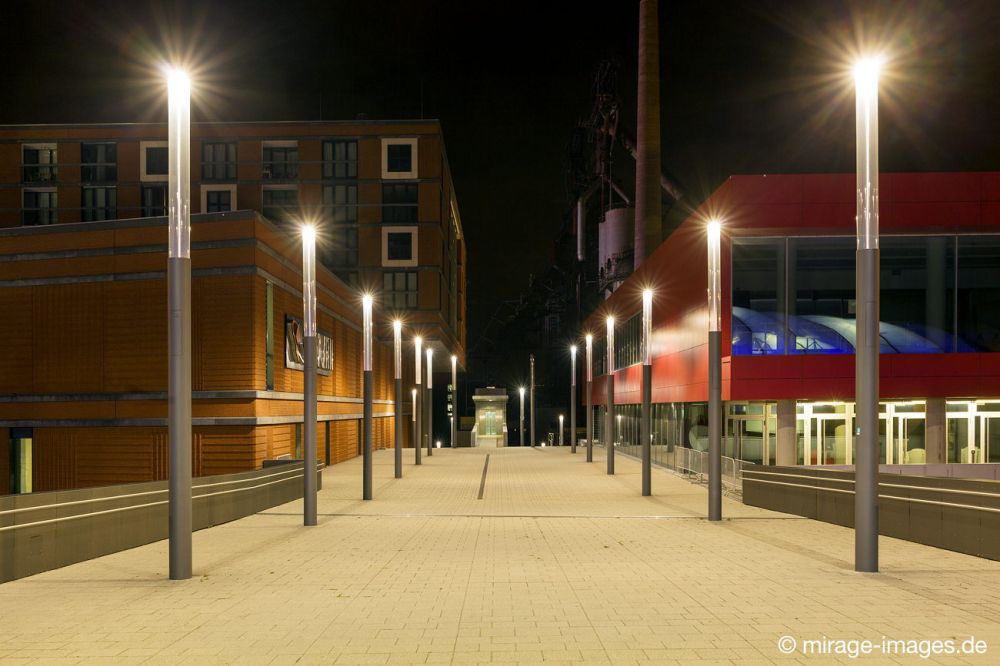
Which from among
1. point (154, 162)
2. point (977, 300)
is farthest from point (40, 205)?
point (977, 300)

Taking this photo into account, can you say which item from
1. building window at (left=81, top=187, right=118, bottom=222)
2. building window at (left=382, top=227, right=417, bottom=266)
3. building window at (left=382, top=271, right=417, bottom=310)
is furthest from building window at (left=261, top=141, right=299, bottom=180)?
building window at (left=81, top=187, right=118, bottom=222)

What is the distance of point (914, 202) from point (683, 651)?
927 inches

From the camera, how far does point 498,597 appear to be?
950 centimetres

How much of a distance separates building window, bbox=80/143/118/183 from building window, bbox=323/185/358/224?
55.1ft

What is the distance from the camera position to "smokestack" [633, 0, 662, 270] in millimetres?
54938

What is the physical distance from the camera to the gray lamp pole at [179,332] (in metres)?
10.3

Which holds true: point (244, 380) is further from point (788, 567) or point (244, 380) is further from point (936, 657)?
point (936, 657)

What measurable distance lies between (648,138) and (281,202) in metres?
26.6

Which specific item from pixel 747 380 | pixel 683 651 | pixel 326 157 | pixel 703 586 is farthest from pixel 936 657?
pixel 326 157

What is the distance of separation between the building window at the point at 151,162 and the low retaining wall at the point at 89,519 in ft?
169

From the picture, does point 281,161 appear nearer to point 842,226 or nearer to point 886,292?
point 842,226

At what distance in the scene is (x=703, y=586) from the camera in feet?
32.8

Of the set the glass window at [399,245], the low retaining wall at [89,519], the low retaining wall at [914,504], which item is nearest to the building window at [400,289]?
the glass window at [399,245]

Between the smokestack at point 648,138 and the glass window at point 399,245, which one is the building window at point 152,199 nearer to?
the glass window at point 399,245
